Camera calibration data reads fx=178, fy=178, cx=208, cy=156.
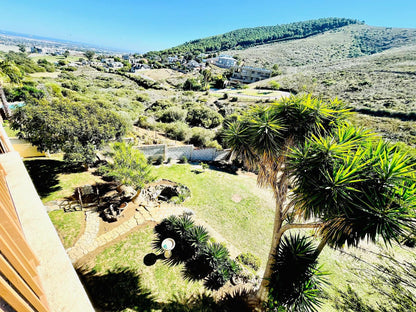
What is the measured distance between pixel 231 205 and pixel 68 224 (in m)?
9.16

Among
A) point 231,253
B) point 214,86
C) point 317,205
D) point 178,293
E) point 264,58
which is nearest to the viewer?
point 317,205

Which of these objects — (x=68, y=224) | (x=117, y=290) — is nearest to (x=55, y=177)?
(x=68, y=224)

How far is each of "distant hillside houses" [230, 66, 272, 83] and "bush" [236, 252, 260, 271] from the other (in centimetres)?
6257

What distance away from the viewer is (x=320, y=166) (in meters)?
3.99

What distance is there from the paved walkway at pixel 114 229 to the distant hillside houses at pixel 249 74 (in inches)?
2411

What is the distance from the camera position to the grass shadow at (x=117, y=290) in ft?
19.8

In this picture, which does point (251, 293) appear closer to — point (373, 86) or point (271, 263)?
point (271, 263)

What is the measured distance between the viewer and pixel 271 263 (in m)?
5.75

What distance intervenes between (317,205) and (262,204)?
9594 mm

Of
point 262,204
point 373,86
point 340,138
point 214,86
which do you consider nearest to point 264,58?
point 214,86

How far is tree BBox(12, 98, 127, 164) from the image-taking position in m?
9.54

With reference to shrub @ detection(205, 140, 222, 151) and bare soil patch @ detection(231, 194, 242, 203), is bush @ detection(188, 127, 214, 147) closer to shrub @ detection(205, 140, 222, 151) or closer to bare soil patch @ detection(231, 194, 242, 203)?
shrub @ detection(205, 140, 222, 151)

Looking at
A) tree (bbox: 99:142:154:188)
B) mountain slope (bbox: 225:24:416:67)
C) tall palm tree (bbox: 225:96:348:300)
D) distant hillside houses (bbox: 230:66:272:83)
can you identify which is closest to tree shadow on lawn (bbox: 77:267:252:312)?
tall palm tree (bbox: 225:96:348:300)

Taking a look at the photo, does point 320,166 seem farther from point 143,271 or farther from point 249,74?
point 249,74
